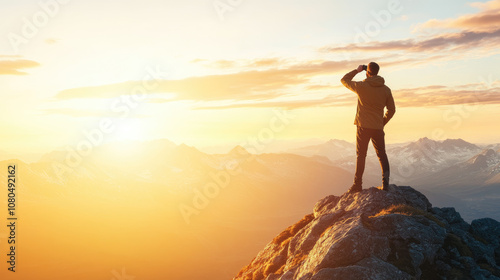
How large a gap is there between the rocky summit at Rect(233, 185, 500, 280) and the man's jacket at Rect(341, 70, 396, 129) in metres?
4.41

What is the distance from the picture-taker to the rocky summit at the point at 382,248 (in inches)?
584

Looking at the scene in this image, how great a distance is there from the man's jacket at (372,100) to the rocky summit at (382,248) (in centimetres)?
441

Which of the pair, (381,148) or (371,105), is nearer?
(371,105)

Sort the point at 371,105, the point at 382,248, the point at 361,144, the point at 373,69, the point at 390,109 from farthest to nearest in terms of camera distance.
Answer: the point at 361,144 → the point at 390,109 → the point at 371,105 → the point at 373,69 → the point at 382,248

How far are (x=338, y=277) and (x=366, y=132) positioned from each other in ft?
24.2

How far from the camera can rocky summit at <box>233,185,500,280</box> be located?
584 inches

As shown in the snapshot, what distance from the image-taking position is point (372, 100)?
58.7 ft

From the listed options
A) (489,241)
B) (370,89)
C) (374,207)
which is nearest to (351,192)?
(374,207)

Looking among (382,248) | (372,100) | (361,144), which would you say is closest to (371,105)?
(372,100)

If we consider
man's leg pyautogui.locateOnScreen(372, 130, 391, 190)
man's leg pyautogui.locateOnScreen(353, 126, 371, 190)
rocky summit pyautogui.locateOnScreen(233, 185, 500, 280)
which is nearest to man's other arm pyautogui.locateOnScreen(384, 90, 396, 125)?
man's leg pyautogui.locateOnScreen(372, 130, 391, 190)

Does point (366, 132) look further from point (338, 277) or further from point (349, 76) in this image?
point (338, 277)

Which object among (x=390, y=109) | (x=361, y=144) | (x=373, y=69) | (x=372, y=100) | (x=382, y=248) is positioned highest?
(x=373, y=69)

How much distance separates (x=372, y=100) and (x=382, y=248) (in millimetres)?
6800

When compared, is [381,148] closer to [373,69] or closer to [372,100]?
[372,100]
